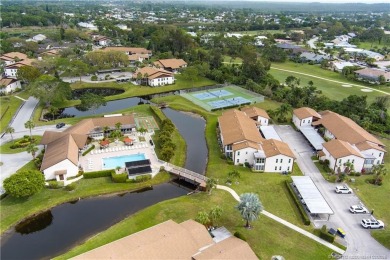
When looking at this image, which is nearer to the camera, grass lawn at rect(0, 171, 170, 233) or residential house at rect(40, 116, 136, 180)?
grass lawn at rect(0, 171, 170, 233)

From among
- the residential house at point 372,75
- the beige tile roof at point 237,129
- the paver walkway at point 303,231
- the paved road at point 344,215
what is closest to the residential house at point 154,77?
the beige tile roof at point 237,129

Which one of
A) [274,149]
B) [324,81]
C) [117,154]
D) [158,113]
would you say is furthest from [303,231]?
[324,81]

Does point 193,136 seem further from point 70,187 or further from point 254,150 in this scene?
point 70,187

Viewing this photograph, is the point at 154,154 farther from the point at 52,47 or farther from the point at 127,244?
the point at 52,47

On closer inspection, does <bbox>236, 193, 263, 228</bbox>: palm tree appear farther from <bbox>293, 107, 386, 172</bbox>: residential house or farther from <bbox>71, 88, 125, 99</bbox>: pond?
<bbox>71, 88, 125, 99</bbox>: pond

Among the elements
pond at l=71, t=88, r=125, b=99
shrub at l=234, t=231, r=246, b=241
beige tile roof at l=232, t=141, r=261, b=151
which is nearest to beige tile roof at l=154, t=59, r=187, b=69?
pond at l=71, t=88, r=125, b=99

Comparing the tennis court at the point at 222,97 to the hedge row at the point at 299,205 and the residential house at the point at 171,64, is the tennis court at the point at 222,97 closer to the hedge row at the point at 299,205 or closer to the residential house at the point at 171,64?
the residential house at the point at 171,64

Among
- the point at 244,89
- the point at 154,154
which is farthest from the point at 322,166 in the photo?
the point at 244,89
